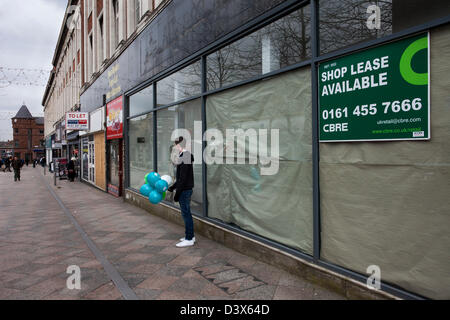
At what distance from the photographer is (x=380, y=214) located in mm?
3207

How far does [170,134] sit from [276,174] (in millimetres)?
4075

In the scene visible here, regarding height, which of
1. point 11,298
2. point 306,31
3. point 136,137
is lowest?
point 11,298

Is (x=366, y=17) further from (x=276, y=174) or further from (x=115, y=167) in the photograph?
(x=115, y=167)

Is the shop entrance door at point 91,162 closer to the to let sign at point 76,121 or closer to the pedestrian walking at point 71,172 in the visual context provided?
the to let sign at point 76,121

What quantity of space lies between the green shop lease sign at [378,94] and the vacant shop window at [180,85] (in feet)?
11.0

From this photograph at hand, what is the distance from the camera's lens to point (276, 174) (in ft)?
15.0

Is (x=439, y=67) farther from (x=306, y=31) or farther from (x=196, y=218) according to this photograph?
(x=196, y=218)

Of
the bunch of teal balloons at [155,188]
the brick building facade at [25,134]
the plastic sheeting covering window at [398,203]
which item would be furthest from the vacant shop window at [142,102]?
the brick building facade at [25,134]

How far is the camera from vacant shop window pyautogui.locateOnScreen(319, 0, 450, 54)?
2.86 metres

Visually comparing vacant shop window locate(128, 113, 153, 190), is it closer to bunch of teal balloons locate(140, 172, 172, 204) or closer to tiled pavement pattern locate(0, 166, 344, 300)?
tiled pavement pattern locate(0, 166, 344, 300)

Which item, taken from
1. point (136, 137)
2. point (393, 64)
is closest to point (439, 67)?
point (393, 64)

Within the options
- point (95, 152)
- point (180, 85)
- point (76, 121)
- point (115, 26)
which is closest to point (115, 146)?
point (95, 152)

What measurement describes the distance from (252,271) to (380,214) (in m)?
1.84

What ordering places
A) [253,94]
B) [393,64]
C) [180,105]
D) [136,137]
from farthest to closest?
1. [136,137]
2. [180,105]
3. [253,94]
4. [393,64]
